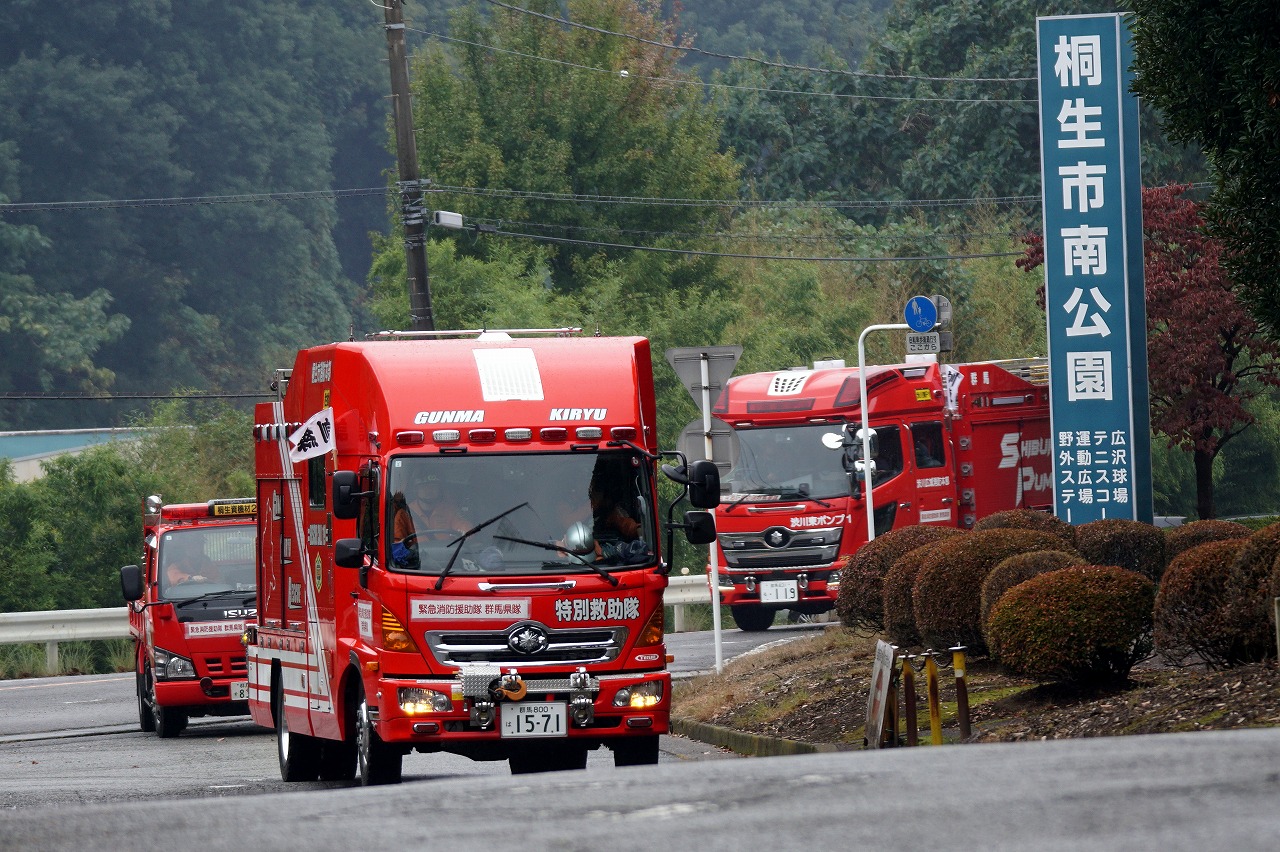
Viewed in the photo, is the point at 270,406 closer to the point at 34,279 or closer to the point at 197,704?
the point at 197,704

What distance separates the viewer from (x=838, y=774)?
6.10 m

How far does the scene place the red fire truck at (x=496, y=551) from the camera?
41.1ft

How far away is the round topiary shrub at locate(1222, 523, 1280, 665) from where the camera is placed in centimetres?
1176

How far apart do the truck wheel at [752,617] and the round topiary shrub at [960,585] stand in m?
11.8

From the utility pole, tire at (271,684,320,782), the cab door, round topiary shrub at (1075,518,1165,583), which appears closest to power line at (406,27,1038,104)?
the utility pole

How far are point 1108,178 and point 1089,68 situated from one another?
1.21m

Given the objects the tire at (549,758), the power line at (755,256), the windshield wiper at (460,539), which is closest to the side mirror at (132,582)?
the tire at (549,758)

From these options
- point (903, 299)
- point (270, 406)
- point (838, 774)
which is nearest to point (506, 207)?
point (903, 299)

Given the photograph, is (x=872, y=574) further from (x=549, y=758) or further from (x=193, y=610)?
(x=193, y=610)

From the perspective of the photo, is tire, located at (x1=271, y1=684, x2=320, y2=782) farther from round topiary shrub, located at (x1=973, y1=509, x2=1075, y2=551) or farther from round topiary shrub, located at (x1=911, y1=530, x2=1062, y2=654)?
round topiary shrub, located at (x1=973, y1=509, x2=1075, y2=551)

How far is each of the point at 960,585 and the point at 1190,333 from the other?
1630 centimetres

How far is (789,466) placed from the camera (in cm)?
2628

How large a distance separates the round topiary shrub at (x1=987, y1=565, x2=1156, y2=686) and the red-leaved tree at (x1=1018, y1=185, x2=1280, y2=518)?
18.4 m

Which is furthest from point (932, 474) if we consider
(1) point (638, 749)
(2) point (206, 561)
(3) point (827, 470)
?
(1) point (638, 749)
